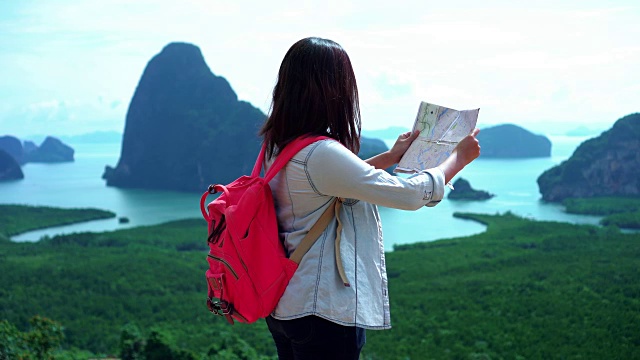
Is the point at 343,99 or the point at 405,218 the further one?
the point at 405,218

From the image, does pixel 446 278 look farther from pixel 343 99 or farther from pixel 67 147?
pixel 67 147

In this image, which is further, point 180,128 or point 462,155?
point 180,128

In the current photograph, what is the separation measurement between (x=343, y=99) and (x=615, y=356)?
6671 mm

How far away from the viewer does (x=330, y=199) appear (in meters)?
1.19

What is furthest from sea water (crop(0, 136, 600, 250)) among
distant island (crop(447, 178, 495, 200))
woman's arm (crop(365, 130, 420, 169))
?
woman's arm (crop(365, 130, 420, 169))

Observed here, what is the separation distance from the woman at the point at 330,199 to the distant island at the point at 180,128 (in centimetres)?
→ 3808

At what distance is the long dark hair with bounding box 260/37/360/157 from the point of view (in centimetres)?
118

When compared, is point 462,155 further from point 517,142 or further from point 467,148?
point 517,142

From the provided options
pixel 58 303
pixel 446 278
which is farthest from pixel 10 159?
pixel 446 278

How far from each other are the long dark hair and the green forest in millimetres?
2706

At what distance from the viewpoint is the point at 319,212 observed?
47.2 inches

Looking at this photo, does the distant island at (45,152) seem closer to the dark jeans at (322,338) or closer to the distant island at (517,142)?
the distant island at (517,142)

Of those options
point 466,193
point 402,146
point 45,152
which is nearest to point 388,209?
point 466,193

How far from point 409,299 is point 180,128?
35255 millimetres
